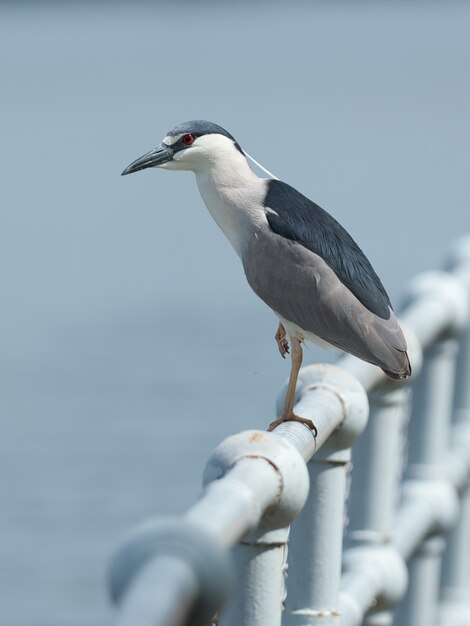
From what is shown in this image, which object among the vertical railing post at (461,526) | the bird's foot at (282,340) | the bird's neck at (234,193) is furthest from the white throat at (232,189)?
the vertical railing post at (461,526)

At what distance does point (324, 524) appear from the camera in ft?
8.19

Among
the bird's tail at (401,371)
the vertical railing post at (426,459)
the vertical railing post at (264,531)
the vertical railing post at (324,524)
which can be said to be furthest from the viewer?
the vertical railing post at (426,459)

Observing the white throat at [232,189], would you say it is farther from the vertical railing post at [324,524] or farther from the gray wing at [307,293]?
the vertical railing post at [324,524]

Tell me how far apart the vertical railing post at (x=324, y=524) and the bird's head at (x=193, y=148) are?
0.87 meters

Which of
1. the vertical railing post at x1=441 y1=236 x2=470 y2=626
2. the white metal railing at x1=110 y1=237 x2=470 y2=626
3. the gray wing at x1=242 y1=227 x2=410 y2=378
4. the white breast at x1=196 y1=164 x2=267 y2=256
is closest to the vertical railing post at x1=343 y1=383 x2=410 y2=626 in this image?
the white metal railing at x1=110 y1=237 x2=470 y2=626

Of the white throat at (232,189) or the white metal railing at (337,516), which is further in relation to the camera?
the white throat at (232,189)

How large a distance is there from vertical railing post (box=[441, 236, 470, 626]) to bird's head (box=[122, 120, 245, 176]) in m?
0.91

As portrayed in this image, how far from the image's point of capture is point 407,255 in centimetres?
1318

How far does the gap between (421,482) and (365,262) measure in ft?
2.15

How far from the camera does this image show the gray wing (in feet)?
10.7

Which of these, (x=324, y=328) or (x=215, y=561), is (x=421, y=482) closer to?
(x=324, y=328)

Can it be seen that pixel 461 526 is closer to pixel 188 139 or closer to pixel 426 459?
pixel 426 459

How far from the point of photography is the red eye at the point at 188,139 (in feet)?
10.7

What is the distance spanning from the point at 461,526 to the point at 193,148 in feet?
4.91
